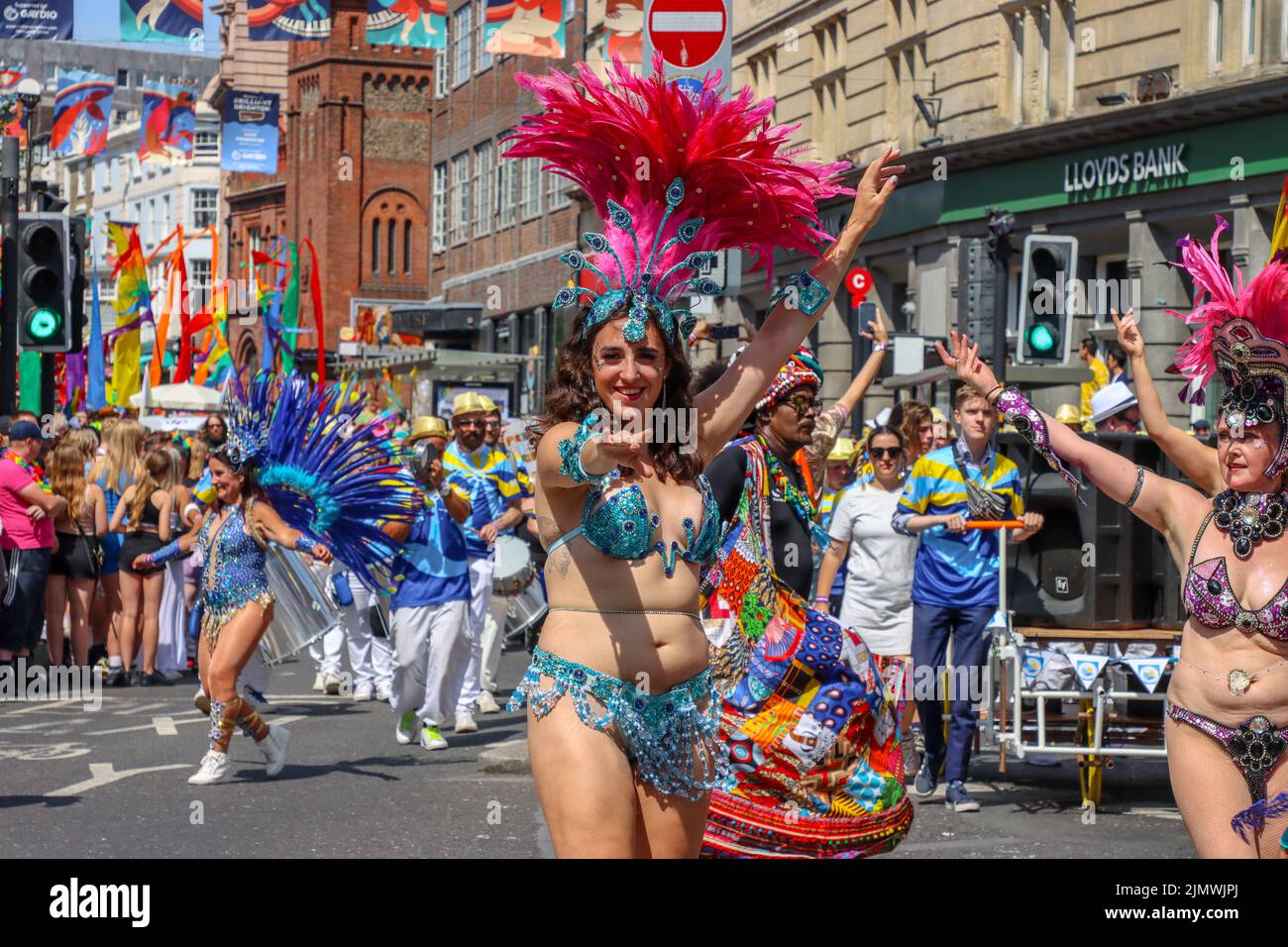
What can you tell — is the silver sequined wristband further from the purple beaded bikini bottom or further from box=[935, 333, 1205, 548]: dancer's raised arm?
the purple beaded bikini bottom

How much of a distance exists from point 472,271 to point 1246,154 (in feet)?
121

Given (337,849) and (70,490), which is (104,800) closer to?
(337,849)

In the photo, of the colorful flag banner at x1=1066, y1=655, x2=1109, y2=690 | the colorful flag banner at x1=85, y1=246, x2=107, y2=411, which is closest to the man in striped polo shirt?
the colorful flag banner at x1=1066, y1=655, x2=1109, y2=690

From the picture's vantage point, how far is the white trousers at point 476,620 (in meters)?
13.7

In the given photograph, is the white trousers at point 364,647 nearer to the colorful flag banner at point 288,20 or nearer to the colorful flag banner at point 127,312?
the colorful flag banner at point 127,312

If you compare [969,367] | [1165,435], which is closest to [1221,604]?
[1165,435]

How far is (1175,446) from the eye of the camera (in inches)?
245

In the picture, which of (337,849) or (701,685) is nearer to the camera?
(701,685)

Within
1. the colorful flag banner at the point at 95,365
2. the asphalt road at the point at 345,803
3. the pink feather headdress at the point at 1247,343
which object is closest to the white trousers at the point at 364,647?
the asphalt road at the point at 345,803

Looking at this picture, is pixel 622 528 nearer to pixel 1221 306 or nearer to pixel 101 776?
pixel 1221 306

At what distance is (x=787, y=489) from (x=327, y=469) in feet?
16.2
